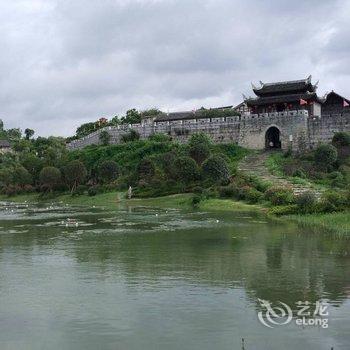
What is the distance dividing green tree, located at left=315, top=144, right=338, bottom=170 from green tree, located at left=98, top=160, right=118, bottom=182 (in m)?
24.4

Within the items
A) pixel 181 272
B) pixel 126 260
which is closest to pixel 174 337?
pixel 181 272

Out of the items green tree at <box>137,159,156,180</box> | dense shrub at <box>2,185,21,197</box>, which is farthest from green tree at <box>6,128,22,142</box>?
green tree at <box>137,159,156,180</box>

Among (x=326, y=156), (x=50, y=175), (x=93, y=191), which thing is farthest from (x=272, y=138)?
(x=50, y=175)

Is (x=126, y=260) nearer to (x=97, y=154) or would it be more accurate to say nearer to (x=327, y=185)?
(x=327, y=185)

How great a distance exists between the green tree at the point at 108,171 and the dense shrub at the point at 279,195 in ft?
82.5

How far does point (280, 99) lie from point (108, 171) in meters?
23.6

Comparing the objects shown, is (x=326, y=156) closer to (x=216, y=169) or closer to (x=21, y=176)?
(x=216, y=169)

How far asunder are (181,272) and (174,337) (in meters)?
7.60

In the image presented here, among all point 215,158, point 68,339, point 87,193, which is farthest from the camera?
point 87,193

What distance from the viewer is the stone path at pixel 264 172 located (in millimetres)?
46850

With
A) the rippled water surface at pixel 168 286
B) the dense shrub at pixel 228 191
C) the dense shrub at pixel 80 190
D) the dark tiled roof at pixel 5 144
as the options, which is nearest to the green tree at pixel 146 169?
the dense shrub at pixel 80 190

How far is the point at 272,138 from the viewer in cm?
6981

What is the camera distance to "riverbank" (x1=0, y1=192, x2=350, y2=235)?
107 feet

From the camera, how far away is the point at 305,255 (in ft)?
78.1
